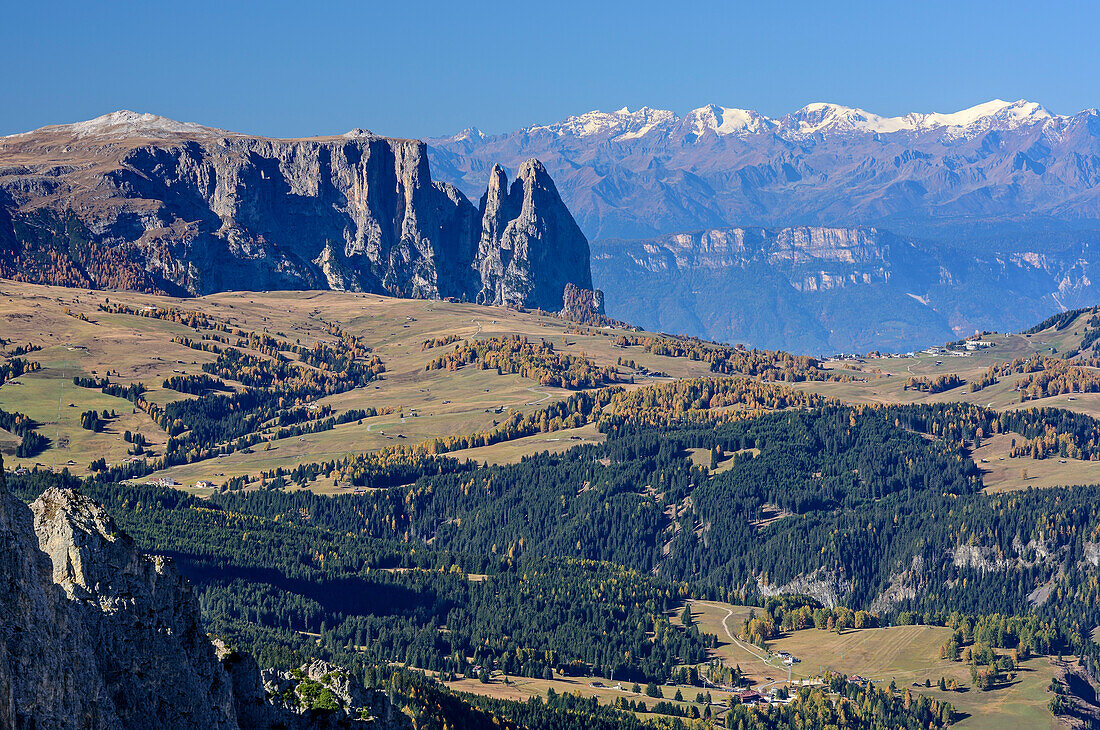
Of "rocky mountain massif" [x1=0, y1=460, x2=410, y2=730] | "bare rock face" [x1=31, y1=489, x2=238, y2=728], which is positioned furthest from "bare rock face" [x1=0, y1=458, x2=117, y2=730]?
"bare rock face" [x1=31, y1=489, x2=238, y2=728]

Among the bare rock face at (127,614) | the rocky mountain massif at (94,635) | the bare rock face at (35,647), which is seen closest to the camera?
the bare rock face at (35,647)

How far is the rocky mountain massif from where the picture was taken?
53.9 m

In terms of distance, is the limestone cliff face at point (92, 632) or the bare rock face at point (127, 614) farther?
the bare rock face at point (127, 614)

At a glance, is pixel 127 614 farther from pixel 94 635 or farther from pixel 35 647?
pixel 35 647

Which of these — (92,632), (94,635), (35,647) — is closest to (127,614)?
(94,635)

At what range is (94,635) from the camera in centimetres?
6316

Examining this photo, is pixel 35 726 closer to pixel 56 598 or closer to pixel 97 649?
pixel 56 598

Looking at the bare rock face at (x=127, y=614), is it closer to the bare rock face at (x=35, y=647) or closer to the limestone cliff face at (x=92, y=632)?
the limestone cliff face at (x=92, y=632)

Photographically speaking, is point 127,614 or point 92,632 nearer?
point 92,632

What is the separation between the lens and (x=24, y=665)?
176 ft

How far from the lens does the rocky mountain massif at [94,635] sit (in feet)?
177

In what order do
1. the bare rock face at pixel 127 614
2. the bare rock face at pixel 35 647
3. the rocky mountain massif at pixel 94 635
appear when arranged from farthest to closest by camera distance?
the bare rock face at pixel 127 614, the rocky mountain massif at pixel 94 635, the bare rock face at pixel 35 647

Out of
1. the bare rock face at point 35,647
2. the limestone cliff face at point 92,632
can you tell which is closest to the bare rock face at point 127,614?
the limestone cliff face at point 92,632

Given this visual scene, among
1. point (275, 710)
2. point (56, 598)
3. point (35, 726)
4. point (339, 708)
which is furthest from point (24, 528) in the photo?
point (339, 708)
